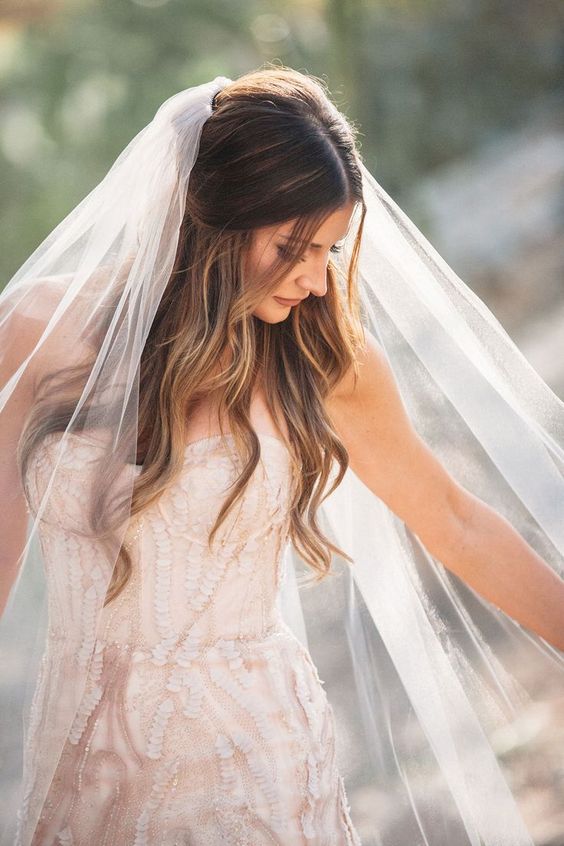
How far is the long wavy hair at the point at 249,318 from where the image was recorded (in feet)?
5.61

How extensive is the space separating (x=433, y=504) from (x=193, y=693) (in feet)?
2.10

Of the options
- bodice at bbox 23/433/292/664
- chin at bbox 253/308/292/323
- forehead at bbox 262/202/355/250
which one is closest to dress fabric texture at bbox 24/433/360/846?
bodice at bbox 23/433/292/664

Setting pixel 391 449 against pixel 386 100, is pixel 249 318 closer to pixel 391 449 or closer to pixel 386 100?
pixel 391 449

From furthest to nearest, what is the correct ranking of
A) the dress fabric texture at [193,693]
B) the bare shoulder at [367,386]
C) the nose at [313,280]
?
the bare shoulder at [367,386]
the nose at [313,280]
the dress fabric texture at [193,693]

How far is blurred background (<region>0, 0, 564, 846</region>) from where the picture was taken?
5.94 meters

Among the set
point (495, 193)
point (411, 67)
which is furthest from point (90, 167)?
point (495, 193)

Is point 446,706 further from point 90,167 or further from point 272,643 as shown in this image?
point 90,167

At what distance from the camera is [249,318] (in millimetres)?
1875

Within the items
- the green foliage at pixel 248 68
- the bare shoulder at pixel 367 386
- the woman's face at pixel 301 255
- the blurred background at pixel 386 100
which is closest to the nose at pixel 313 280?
the woman's face at pixel 301 255

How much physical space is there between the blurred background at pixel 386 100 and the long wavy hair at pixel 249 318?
3.90 meters

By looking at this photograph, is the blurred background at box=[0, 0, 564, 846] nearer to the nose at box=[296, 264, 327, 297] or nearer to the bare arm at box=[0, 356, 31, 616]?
the nose at box=[296, 264, 327, 297]

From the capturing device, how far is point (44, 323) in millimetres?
1766

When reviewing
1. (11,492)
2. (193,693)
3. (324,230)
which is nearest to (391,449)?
(324,230)

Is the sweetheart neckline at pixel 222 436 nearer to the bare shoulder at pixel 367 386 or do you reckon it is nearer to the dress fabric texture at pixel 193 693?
the dress fabric texture at pixel 193 693
